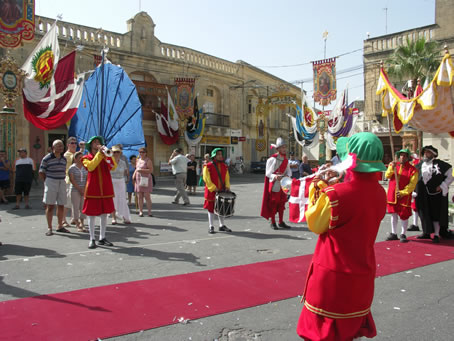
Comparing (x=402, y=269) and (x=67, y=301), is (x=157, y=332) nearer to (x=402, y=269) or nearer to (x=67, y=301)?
(x=67, y=301)

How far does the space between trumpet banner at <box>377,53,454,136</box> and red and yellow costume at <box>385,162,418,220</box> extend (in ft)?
3.72

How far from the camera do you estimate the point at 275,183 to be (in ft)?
27.8

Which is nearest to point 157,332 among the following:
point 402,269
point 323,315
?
point 323,315

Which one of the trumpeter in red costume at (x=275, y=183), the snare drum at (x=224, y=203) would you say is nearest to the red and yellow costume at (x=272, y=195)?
the trumpeter in red costume at (x=275, y=183)

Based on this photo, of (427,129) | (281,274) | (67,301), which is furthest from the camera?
(427,129)

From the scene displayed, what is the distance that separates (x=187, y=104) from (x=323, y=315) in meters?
23.6

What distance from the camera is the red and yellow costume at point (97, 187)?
21.2 ft

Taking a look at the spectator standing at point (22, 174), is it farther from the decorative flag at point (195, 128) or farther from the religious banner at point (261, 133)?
the religious banner at point (261, 133)

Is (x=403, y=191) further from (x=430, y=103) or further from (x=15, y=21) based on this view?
(x=15, y=21)

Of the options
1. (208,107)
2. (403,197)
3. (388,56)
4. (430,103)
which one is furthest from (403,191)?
(208,107)

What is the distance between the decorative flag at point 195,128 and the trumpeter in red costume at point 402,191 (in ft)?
64.4

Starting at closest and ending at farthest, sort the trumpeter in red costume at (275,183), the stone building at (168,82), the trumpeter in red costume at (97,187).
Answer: the trumpeter in red costume at (97,187), the trumpeter in red costume at (275,183), the stone building at (168,82)

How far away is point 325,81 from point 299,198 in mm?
19622

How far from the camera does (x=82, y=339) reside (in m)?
3.31
